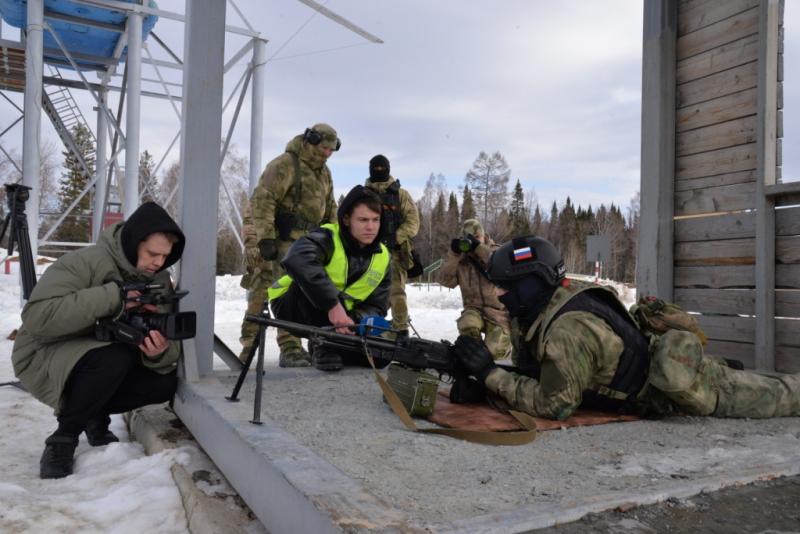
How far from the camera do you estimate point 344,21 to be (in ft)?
24.7

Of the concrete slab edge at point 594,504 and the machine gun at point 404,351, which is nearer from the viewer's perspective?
the concrete slab edge at point 594,504

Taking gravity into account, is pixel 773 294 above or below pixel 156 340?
above

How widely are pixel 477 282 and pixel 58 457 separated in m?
3.90

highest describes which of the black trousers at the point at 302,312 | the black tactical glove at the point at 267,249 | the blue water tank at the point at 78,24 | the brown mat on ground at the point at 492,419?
the blue water tank at the point at 78,24

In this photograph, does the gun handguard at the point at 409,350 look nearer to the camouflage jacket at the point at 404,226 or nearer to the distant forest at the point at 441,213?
the camouflage jacket at the point at 404,226

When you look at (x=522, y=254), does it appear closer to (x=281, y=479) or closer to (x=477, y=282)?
(x=281, y=479)

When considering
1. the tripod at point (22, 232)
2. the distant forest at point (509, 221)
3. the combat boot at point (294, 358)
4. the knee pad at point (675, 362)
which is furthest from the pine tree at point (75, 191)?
the knee pad at point (675, 362)

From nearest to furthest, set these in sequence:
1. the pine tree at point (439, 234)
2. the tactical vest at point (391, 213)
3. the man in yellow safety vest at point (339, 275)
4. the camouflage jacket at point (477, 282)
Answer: the man in yellow safety vest at point (339, 275) → the tactical vest at point (391, 213) → the camouflage jacket at point (477, 282) → the pine tree at point (439, 234)

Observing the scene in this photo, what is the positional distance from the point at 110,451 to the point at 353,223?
182 cm

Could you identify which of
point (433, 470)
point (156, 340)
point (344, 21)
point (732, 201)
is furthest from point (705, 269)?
point (344, 21)

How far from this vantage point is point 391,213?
5.25m

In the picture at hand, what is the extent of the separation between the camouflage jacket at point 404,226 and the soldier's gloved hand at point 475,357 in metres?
2.45

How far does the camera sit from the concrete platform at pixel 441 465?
1.56 metres

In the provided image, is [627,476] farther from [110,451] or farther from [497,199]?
[497,199]
